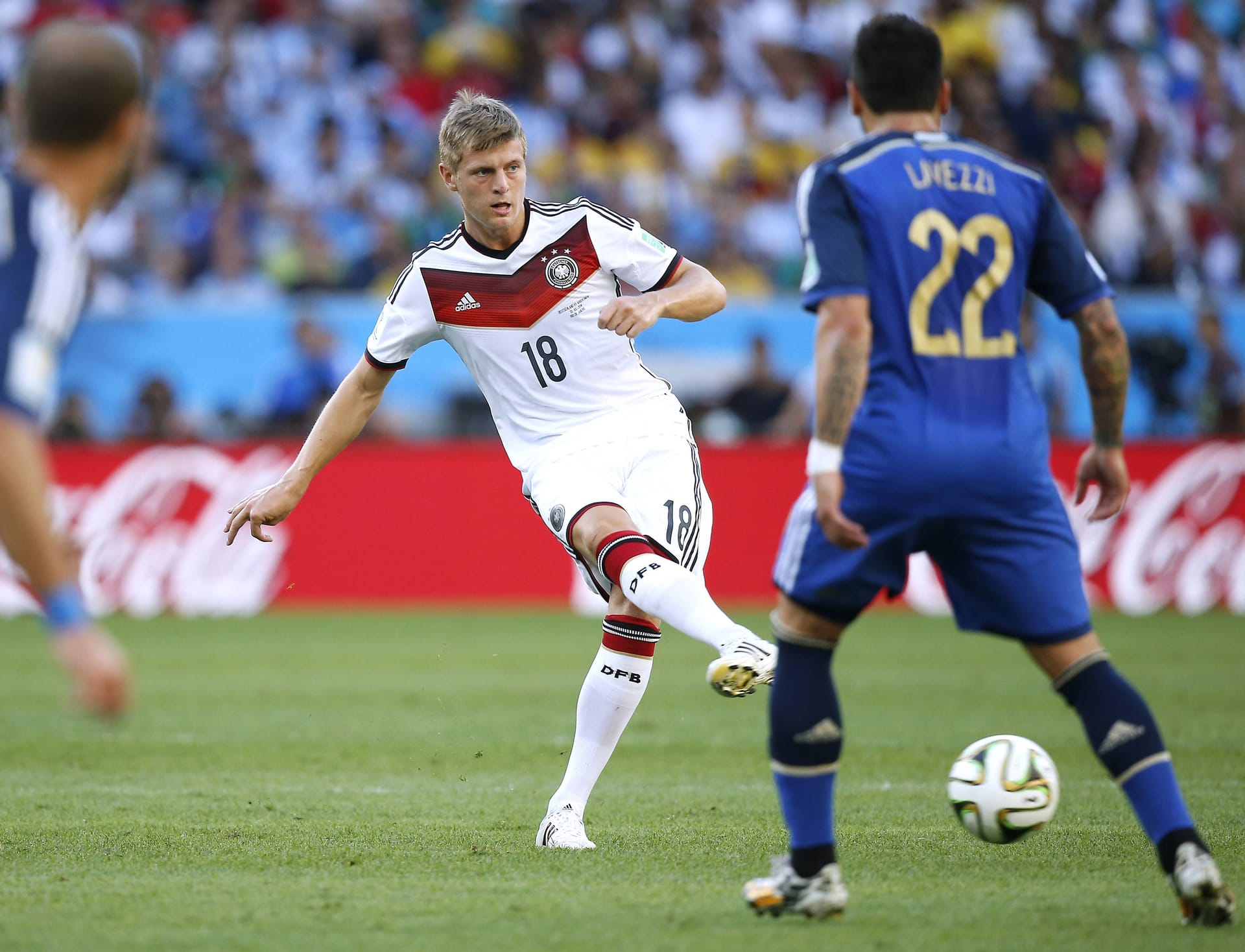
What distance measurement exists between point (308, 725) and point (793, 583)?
5495 mm

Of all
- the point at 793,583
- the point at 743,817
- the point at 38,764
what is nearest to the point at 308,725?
the point at 38,764

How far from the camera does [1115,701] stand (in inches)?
181

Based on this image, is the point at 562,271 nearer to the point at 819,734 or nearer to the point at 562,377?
the point at 562,377

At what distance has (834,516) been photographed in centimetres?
438

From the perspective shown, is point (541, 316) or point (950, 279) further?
point (541, 316)

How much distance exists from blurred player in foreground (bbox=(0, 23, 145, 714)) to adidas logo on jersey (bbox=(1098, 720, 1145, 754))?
2567 millimetres

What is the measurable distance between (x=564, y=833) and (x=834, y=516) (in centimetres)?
213

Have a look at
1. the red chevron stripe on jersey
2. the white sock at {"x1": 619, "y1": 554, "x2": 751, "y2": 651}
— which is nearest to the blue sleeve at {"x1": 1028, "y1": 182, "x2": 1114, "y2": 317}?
the white sock at {"x1": 619, "y1": 554, "x2": 751, "y2": 651}

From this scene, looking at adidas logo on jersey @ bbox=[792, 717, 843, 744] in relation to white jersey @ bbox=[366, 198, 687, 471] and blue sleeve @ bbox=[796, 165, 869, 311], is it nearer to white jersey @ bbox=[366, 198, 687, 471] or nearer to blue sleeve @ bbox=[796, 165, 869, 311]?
blue sleeve @ bbox=[796, 165, 869, 311]

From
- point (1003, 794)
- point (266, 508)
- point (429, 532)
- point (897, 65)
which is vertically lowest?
point (429, 532)

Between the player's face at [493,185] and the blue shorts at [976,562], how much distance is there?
7.08 ft

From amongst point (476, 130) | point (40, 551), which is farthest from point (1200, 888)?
point (476, 130)

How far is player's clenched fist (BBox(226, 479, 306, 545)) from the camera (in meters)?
6.15

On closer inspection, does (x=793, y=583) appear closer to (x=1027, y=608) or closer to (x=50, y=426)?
(x=1027, y=608)
